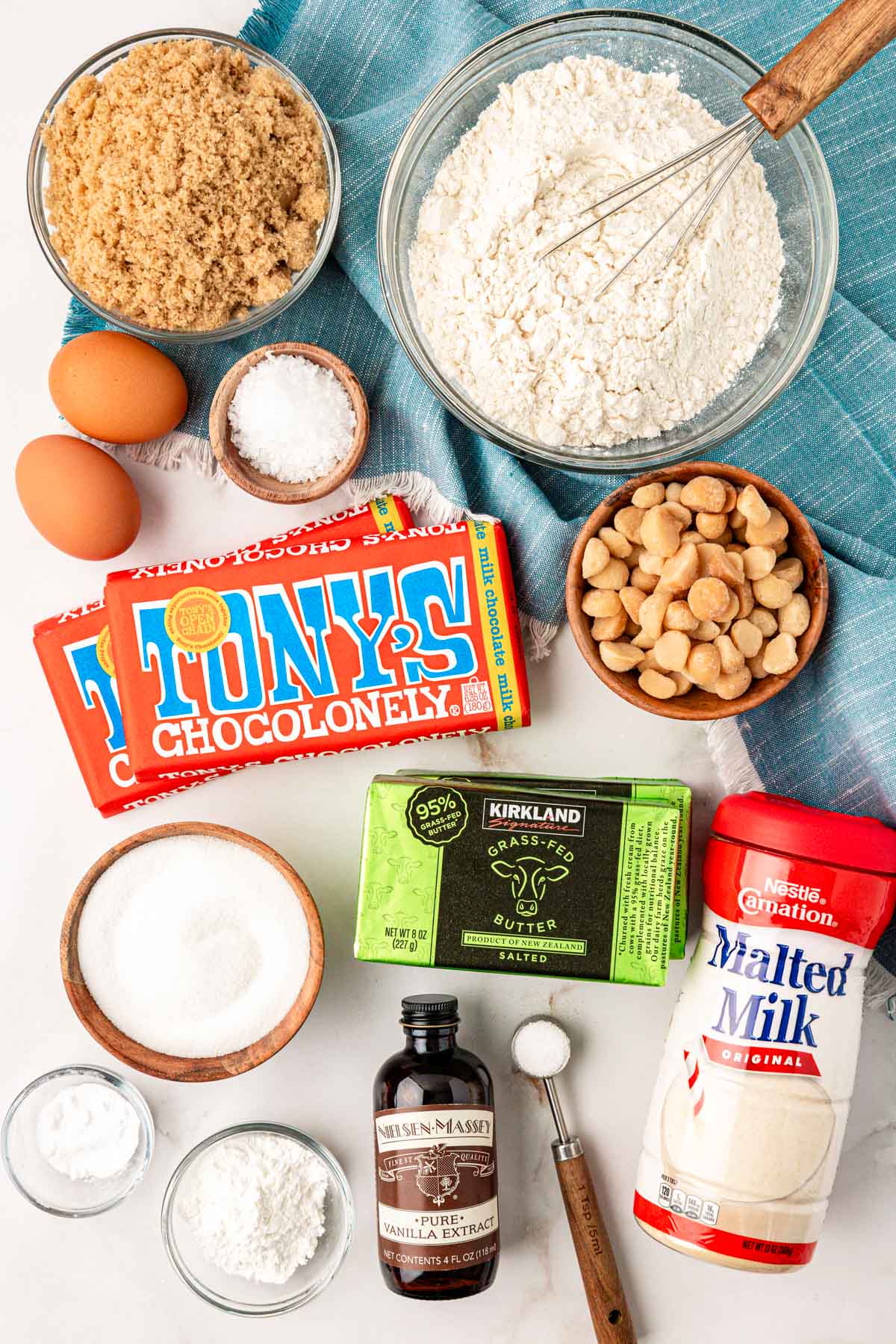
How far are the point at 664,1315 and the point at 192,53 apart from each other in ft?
4.93

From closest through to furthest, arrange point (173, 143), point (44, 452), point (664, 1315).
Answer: point (173, 143)
point (44, 452)
point (664, 1315)

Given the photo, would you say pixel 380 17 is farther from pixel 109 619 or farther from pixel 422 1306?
pixel 422 1306

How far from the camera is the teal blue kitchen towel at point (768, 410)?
3.66 feet

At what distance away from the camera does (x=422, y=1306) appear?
4.06 feet

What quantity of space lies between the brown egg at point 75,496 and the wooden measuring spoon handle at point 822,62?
2.43 feet

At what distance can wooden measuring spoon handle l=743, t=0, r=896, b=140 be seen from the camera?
34.3 inches

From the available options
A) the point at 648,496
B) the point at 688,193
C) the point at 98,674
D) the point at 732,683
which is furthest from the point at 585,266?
the point at 98,674

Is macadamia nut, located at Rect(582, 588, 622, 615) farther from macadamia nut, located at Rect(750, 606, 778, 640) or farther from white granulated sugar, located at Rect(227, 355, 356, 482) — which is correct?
white granulated sugar, located at Rect(227, 355, 356, 482)

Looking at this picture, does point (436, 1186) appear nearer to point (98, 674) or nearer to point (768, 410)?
point (98, 674)

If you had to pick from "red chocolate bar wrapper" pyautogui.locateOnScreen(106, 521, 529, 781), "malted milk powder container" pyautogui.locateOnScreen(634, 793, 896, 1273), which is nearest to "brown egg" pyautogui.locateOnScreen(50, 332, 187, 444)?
"red chocolate bar wrapper" pyautogui.locateOnScreen(106, 521, 529, 781)

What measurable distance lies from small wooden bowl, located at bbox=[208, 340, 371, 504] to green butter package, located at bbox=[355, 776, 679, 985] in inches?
13.3

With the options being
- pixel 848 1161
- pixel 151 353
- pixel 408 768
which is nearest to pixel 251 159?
pixel 151 353

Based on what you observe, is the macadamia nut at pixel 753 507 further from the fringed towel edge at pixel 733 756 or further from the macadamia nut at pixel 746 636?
the fringed towel edge at pixel 733 756

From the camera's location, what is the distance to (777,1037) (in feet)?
3.31
